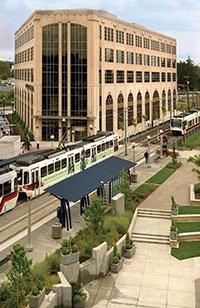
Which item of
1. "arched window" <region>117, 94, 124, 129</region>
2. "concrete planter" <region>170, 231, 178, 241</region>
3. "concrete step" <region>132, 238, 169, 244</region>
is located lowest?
"concrete step" <region>132, 238, 169, 244</region>

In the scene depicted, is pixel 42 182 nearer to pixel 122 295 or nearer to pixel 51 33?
pixel 122 295

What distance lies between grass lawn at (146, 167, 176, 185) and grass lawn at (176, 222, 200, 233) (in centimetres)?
1178

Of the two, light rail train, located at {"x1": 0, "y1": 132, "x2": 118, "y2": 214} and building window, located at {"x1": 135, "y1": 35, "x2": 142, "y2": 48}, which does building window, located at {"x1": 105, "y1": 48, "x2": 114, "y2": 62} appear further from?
light rail train, located at {"x1": 0, "y1": 132, "x2": 118, "y2": 214}

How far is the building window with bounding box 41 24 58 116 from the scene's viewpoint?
67188mm

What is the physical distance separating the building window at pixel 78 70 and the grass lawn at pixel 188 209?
35.9 meters

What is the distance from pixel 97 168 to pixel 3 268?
12.8 metres

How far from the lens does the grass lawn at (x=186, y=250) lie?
26336 mm

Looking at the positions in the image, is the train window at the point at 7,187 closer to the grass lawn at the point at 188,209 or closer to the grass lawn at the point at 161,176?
the grass lawn at the point at 188,209

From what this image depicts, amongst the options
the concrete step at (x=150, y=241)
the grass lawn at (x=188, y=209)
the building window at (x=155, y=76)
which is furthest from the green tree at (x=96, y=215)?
the building window at (x=155, y=76)

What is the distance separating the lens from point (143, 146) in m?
67.5

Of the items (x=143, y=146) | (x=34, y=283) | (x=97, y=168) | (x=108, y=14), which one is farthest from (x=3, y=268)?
(x=108, y=14)

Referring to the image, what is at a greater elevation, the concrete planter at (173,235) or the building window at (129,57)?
the building window at (129,57)

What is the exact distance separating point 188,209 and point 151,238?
551 cm

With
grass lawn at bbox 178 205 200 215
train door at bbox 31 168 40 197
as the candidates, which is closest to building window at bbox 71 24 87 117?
train door at bbox 31 168 40 197
